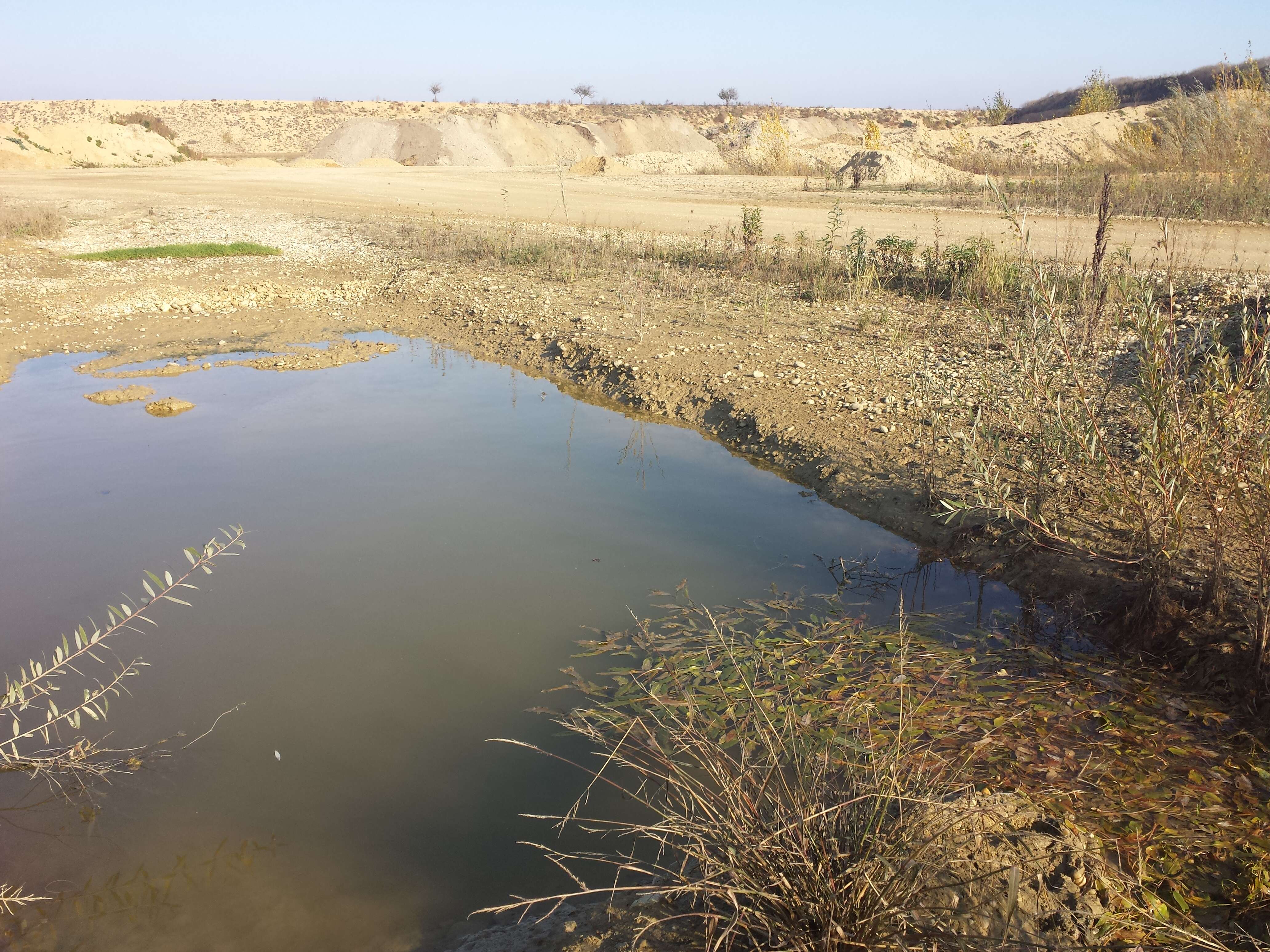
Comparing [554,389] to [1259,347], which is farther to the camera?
[554,389]

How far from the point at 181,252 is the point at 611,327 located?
8.80m

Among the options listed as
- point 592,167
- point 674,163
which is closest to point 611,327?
point 592,167

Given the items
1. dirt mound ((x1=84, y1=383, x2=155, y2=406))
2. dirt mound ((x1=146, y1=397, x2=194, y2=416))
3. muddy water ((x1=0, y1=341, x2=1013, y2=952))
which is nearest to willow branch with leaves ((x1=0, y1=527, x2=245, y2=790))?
muddy water ((x1=0, y1=341, x2=1013, y2=952))

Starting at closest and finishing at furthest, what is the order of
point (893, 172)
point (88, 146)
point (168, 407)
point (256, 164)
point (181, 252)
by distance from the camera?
point (168, 407)
point (181, 252)
point (893, 172)
point (256, 164)
point (88, 146)

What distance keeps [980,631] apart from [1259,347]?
1.69 metres

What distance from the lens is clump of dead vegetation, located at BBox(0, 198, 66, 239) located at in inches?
563

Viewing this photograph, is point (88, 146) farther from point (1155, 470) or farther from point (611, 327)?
point (1155, 470)

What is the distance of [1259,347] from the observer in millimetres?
3123

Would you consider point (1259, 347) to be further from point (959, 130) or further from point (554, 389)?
point (959, 130)

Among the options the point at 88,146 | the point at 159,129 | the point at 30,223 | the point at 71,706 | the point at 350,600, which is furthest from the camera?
the point at 159,129

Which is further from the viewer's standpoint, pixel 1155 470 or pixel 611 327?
pixel 611 327

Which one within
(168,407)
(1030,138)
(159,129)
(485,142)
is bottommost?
(168,407)

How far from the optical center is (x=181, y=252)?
514 inches

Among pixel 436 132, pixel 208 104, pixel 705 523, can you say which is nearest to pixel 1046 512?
pixel 705 523
